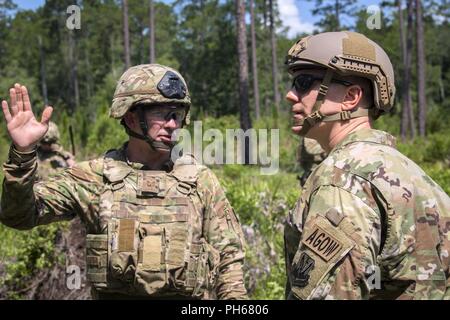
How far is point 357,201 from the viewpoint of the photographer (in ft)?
5.91

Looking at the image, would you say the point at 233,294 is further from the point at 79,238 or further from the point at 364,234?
the point at 79,238

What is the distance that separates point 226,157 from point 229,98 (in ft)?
106

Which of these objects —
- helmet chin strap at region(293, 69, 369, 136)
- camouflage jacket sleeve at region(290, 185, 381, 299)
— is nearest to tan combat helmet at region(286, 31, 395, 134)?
helmet chin strap at region(293, 69, 369, 136)

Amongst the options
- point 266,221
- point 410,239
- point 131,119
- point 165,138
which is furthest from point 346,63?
point 266,221

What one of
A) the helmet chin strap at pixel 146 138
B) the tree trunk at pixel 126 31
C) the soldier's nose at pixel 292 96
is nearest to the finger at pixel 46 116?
the helmet chin strap at pixel 146 138

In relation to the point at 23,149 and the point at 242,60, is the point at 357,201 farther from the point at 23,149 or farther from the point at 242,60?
the point at 242,60

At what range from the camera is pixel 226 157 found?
11.7 metres

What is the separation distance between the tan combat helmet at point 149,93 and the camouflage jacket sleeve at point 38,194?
37 centimetres

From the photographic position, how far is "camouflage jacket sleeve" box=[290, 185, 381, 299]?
1734mm

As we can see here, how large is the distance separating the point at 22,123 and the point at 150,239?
866 millimetres

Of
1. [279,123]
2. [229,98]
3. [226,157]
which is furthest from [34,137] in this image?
[229,98]

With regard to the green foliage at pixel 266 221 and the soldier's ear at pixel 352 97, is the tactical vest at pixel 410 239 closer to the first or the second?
the soldier's ear at pixel 352 97

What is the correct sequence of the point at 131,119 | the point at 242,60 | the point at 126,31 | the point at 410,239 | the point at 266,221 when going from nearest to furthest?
the point at 410,239, the point at 131,119, the point at 266,221, the point at 242,60, the point at 126,31

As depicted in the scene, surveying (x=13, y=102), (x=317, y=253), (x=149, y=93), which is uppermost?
(x=149, y=93)
